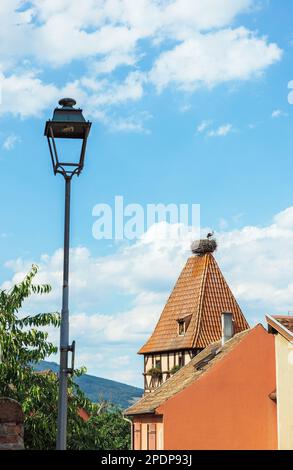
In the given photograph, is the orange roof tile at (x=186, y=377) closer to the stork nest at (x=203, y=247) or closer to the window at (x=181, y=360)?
the window at (x=181, y=360)

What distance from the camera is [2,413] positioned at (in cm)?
691

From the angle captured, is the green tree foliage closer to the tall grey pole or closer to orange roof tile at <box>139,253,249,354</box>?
the tall grey pole

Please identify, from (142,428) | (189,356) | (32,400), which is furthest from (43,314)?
(189,356)

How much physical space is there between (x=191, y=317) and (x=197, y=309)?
0.74 meters

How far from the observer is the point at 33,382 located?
59.3 feet

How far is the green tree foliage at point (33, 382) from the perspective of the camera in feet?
57.5

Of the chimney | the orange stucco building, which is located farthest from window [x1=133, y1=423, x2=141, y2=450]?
the chimney

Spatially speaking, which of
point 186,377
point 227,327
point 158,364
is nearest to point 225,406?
point 186,377

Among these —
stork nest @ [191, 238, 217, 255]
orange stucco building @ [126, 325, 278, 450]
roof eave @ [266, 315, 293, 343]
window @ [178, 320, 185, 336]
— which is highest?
stork nest @ [191, 238, 217, 255]

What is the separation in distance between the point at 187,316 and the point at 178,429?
23156mm

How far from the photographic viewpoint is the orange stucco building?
36156 millimetres

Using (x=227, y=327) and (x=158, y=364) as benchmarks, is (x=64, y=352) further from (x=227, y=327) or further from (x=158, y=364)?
(x=158, y=364)

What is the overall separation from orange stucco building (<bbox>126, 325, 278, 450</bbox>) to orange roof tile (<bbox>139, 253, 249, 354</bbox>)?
53.2 feet

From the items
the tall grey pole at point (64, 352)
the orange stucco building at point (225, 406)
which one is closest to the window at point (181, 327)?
the orange stucco building at point (225, 406)
